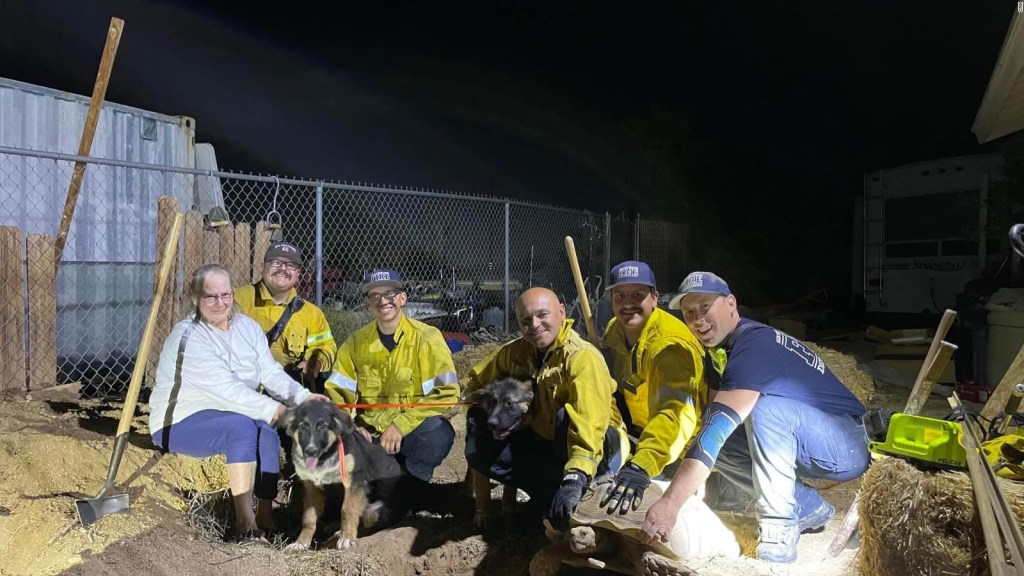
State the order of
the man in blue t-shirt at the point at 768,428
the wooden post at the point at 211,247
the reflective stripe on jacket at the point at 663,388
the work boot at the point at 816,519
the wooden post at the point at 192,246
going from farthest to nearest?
the wooden post at the point at 211,247 < the wooden post at the point at 192,246 < the work boot at the point at 816,519 < the reflective stripe on jacket at the point at 663,388 < the man in blue t-shirt at the point at 768,428

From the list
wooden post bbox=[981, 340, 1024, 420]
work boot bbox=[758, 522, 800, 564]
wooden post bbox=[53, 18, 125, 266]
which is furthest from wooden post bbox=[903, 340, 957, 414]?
wooden post bbox=[53, 18, 125, 266]

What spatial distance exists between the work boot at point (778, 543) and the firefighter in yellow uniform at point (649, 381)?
1.67 ft

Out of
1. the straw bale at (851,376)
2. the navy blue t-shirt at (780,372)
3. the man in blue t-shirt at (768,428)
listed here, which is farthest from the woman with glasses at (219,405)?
the straw bale at (851,376)

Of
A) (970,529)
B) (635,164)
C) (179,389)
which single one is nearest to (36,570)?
(179,389)

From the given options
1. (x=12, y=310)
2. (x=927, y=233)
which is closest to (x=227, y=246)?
(x=12, y=310)

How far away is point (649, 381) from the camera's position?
3.40 metres

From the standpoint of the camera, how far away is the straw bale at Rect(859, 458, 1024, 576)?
1.88 meters

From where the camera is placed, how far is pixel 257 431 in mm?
3885

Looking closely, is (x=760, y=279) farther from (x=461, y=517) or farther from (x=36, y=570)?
(x=36, y=570)

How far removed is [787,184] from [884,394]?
1157 cm

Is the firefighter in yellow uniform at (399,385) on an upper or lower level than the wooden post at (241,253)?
lower

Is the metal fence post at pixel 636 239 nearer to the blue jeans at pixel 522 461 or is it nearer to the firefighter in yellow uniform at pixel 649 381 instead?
the firefighter in yellow uniform at pixel 649 381

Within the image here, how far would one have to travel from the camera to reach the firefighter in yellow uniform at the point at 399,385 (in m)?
4.09

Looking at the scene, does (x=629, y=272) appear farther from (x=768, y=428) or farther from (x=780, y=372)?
(x=768, y=428)
